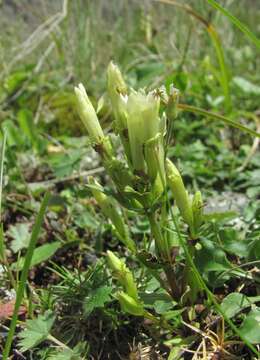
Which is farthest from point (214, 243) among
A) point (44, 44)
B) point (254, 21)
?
point (254, 21)

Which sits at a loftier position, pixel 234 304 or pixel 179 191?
pixel 179 191

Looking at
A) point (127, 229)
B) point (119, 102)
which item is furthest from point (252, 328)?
point (127, 229)

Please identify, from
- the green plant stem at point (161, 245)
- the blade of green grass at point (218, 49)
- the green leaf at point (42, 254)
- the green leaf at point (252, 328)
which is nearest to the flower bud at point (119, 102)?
the green plant stem at point (161, 245)

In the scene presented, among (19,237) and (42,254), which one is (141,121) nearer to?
(42,254)

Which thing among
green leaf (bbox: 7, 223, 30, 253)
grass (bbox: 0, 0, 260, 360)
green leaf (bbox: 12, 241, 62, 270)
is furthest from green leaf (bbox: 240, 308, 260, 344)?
green leaf (bbox: 7, 223, 30, 253)

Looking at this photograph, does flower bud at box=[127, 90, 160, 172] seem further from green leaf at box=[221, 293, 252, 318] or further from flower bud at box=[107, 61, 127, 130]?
green leaf at box=[221, 293, 252, 318]

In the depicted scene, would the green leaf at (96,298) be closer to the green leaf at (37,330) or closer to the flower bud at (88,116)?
the green leaf at (37,330)
